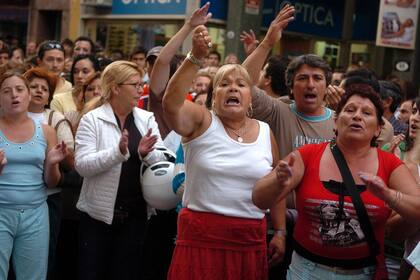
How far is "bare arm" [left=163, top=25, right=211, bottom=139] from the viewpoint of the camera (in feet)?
13.2

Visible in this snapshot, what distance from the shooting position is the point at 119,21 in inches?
739

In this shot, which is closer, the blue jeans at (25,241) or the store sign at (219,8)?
the blue jeans at (25,241)

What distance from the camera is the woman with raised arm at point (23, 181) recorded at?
5031 millimetres

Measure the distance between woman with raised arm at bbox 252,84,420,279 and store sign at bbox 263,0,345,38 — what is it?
556 inches

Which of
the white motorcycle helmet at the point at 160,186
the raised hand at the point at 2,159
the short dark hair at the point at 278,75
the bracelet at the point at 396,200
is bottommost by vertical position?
the white motorcycle helmet at the point at 160,186

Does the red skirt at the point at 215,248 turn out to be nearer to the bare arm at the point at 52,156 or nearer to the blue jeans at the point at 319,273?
the blue jeans at the point at 319,273

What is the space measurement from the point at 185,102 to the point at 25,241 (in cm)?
178

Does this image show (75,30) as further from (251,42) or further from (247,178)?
(247,178)

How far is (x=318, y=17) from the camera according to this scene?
62.2 feet

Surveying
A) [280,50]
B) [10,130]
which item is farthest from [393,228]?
[280,50]

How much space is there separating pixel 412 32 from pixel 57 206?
33.8 ft

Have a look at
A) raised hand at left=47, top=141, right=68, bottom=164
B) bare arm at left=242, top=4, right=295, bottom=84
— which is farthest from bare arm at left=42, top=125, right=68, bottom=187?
bare arm at left=242, top=4, right=295, bottom=84

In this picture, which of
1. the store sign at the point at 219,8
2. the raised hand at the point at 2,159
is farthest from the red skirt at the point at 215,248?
the store sign at the point at 219,8

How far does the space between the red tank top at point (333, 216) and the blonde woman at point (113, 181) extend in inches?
59.2
